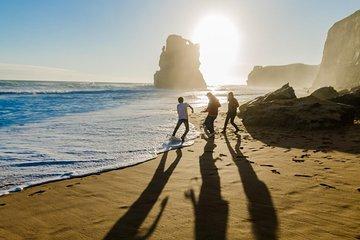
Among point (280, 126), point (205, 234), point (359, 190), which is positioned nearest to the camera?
point (205, 234)

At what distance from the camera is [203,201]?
225 inches

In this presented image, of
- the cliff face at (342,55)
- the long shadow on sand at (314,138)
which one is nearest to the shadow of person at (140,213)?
the long shadow on sand at (314,138)

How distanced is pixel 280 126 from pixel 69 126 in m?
10.1

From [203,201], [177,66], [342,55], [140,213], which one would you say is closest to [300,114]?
[203,201]

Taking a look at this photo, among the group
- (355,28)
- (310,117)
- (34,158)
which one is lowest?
(34,158)

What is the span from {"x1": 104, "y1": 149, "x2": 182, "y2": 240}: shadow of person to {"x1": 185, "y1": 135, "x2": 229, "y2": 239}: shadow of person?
611 mm

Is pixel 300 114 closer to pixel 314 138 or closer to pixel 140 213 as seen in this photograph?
pixel 314 138

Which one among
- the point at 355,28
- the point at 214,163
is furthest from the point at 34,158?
the point at 355,28

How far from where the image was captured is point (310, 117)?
14.0 metres

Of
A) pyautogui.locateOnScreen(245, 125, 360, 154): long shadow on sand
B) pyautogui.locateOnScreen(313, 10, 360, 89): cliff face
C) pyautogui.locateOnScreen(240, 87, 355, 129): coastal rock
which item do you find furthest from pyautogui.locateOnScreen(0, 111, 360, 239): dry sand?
pyautogui.locateOnScreen(313, 10, 360, 89): cliff face

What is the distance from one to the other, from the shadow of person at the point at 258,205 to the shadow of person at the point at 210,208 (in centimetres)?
43

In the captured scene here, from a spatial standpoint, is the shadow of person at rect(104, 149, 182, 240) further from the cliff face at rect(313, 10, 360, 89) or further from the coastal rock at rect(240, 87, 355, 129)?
the cliff face at rect(313, 10, 360, 89)

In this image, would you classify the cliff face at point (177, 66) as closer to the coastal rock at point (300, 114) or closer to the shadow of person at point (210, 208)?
the coastal rock at point (300, 114)

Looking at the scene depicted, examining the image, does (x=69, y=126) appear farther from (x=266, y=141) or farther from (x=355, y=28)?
(x=355, y=28)
